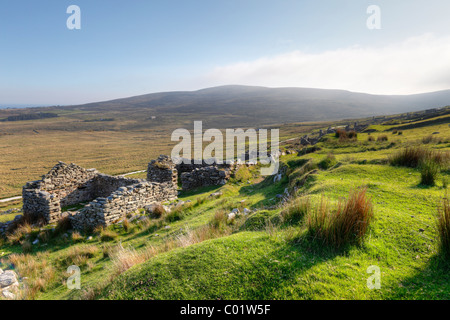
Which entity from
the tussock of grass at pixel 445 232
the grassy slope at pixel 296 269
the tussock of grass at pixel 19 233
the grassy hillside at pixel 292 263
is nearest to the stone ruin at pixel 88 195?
the tussock of grass at pixel 19 233

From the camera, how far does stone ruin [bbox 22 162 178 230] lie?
11234mm

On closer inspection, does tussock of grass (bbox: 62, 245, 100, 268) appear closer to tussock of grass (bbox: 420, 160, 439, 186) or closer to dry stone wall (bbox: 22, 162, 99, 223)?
dry stone wall (bbox: 22, 162, 99, 223)

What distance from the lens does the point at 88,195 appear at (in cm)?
1769

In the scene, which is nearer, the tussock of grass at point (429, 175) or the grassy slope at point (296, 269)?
the grassy slope at point (296, 269)

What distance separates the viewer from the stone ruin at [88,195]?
11.2 meters

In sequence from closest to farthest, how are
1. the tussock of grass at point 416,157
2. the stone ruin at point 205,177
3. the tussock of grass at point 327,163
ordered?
the tussock of grass at point 416,157
the tussock of grass at point 327,163
the stone ruin at point 205,177

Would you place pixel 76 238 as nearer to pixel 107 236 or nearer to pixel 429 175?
pixel 107 236

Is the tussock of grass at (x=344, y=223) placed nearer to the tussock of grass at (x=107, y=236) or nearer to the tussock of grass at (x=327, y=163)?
the tussock of grass at (x=327, y=163)

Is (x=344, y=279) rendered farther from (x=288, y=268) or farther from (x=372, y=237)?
(x=372, y=237)

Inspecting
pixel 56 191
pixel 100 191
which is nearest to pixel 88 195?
pixel 100 191

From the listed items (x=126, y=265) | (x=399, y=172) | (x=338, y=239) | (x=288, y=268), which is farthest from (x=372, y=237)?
(x=399, y=172)

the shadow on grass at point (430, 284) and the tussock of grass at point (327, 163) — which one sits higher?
the tussock of grass at point (327, 163)
